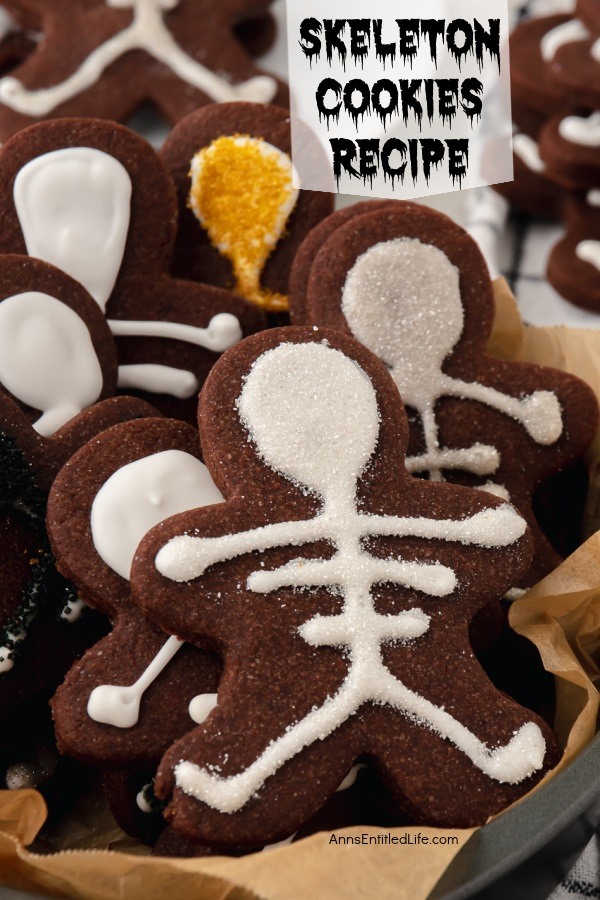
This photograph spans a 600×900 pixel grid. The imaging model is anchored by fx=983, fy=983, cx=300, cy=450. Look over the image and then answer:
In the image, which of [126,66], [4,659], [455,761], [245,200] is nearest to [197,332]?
[245,200]

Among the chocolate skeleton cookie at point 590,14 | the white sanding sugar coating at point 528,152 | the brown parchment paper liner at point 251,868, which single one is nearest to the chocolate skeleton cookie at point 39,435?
the brown parchment paper liner at point 251,868

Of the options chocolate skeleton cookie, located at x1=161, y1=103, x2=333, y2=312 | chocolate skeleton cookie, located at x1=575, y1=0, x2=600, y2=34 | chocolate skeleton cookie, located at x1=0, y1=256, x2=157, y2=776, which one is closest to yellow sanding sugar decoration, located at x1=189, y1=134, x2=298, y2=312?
chocolate skeleton cookie, located at x1=161, y1=103, x2=333, y2=312

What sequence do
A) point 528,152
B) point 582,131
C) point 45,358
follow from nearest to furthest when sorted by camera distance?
point 45,358
point 582,131
point 528,152

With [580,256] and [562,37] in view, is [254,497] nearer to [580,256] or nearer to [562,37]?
[580,256]

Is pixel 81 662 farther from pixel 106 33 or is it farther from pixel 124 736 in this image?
pixel 106 33

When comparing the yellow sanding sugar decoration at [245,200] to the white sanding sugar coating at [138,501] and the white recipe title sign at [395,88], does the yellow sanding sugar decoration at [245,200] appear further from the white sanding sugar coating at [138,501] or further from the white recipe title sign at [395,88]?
the white sanding sugar coating at [138,501]

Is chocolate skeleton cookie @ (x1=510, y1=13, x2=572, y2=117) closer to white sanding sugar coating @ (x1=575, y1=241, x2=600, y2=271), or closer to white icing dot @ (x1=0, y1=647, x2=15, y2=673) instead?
white sanding sugar coating @ (x1=575, y1=241, x2=600, y2=271)
